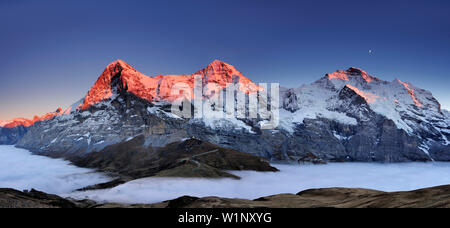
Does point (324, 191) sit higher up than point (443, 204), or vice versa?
point (443, 204)
